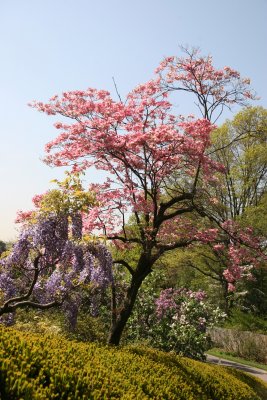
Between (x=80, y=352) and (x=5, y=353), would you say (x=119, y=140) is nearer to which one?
(x=80, y=352)

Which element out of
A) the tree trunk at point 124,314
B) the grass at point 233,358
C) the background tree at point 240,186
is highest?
the background tree at point 240,186

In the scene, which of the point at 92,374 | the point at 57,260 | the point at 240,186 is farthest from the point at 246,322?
the point at 92,374

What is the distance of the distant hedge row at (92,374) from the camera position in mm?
4234

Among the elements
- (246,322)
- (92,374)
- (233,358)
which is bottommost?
(92,374)

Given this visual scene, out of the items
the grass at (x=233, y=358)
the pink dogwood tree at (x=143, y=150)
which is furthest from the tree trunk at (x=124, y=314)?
the grass at (x=233, y=358)

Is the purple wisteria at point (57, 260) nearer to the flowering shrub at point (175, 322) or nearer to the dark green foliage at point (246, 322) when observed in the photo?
the flowering shrub at point (175, 322)

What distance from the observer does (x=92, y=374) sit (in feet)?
16.9

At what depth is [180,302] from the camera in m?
14.5

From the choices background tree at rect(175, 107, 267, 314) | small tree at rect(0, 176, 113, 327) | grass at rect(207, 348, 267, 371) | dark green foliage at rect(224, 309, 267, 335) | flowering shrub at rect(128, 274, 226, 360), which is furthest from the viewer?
background tree at rect(175, 107, 267, 314)

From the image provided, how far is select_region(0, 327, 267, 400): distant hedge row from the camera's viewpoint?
13.9 feet

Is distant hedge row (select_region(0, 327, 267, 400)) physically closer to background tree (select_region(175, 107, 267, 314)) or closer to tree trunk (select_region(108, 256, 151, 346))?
tree trunk (select_region(108, 256, 151, 346))

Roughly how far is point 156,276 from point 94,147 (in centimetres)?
672

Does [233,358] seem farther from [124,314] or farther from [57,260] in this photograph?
[57,260]

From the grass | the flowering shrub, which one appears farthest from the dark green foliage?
the flowering shrub
